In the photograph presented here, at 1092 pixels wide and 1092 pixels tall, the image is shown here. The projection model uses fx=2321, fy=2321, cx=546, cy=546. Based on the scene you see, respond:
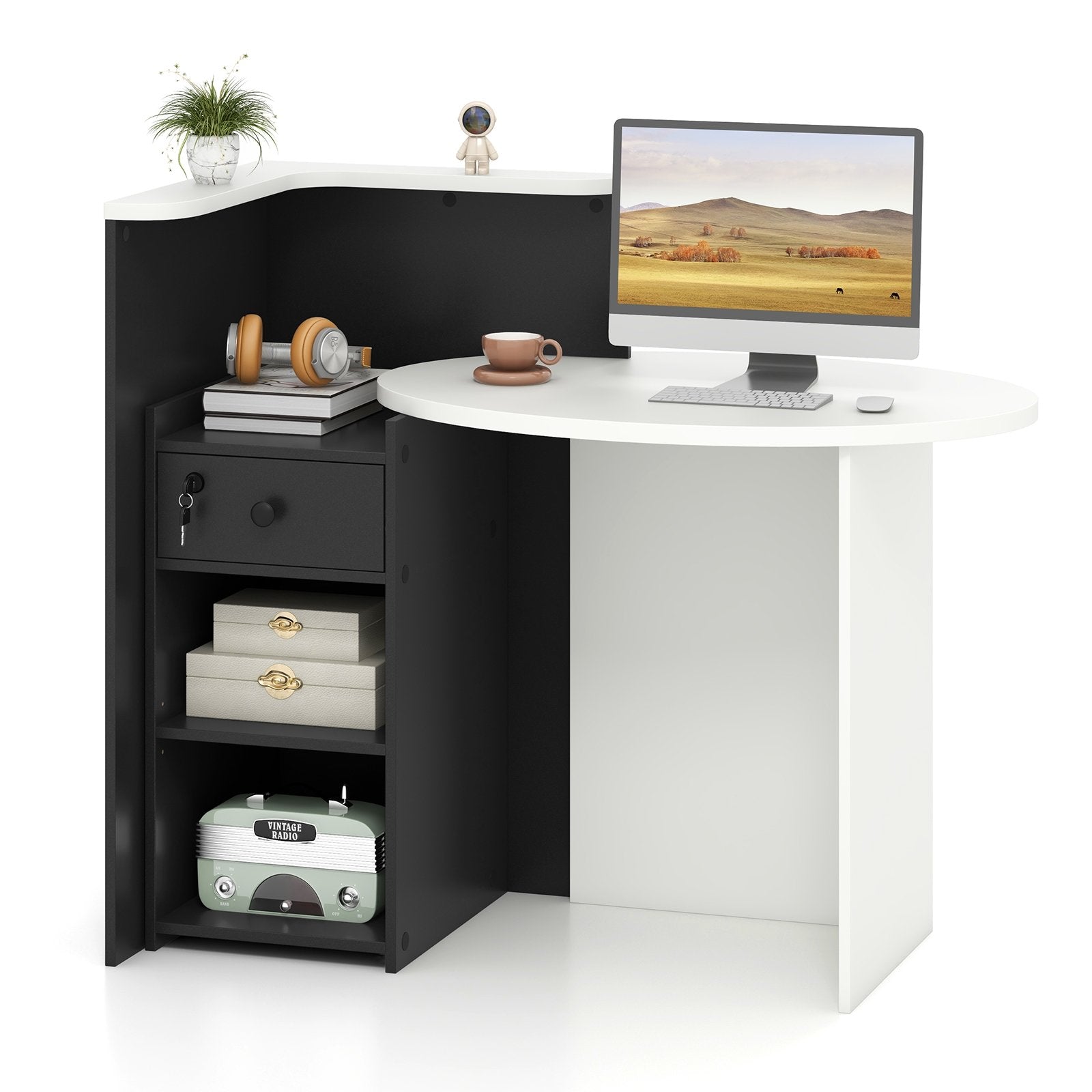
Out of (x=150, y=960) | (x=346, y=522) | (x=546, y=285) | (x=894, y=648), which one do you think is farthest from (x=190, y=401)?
(x=894, y=648)

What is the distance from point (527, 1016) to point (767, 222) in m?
1.56

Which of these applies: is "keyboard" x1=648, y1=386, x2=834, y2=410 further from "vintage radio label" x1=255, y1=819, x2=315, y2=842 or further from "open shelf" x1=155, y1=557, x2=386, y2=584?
"vintage radio label" x1=255, y1=819, x2=315, y2=842

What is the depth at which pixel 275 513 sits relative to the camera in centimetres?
435

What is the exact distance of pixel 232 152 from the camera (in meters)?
4.55

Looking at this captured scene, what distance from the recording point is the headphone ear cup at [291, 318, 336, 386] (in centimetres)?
448

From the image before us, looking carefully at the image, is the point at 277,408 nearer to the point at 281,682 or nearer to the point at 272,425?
the point at 272,425

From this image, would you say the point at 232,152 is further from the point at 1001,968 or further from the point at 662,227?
the point at 1001,968

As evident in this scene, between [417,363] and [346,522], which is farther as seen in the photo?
[417,363]

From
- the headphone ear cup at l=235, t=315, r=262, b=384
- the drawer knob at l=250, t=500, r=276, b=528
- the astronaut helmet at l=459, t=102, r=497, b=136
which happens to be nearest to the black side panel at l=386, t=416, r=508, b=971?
the drawer knob at l=250, t=500, r=276, b=528

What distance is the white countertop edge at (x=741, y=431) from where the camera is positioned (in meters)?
3.98

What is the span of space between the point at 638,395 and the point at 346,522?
23.4 inches

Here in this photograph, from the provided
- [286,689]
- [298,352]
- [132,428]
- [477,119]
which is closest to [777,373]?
[477,119]

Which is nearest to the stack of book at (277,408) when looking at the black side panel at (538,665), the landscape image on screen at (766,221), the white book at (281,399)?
the white book at (281,399)

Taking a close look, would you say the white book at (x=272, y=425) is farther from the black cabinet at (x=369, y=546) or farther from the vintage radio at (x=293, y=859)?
the vintage radio at (x=293, y=859)
